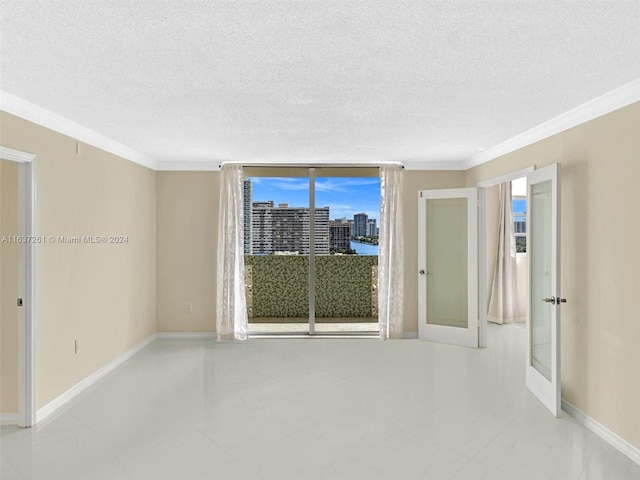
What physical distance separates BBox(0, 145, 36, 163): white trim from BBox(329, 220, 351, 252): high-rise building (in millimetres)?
4863

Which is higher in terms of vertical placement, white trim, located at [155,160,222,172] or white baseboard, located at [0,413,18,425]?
white trim, located at [155,160,222,172]

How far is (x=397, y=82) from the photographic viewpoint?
268 cm

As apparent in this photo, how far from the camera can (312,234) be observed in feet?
19.6

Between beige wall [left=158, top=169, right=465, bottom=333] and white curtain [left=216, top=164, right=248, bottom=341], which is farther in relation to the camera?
beige wall [left=158, top=169, right=465, bottom=333]

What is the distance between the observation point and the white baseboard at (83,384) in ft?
11.1

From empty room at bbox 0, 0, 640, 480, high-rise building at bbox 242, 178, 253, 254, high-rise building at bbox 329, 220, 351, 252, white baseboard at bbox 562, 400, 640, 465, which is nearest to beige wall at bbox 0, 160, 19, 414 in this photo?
empty room at bbox 0, 0, 640, 480

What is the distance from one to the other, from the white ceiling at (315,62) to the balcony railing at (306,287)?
3509 mm

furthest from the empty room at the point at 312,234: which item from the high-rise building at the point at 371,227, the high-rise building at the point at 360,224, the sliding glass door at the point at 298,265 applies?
the high-rise building at the point at 360,224

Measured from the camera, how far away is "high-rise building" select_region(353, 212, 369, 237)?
7551mm

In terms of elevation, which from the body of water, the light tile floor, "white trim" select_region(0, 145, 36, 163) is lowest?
the light tile floor

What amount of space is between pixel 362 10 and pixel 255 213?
5.74 m

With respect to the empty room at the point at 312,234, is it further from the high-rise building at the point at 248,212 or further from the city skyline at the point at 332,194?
the city skyline at the point at 332,194

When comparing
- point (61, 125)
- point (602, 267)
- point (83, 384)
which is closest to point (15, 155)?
point (61, 125)

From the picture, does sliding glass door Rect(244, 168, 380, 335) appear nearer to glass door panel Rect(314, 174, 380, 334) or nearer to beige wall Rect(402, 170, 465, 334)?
glass door panel Rect(314, 174, 380, 334)
